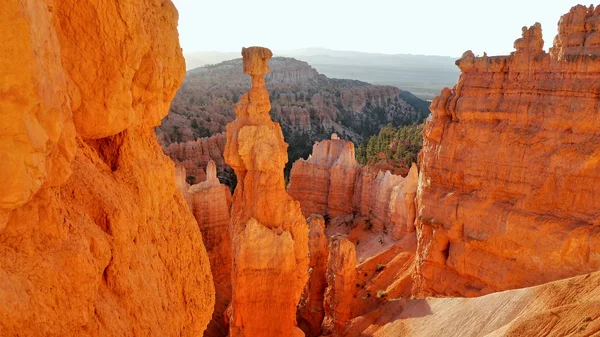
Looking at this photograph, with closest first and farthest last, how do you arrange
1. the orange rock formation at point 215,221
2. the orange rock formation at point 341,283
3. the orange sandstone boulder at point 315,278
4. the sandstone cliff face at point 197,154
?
1. the orange rock formation at point 341,283
2. the orange sandstone boulder at point 315,278
3. the orange rock formation at point 215,221
4. the sandstone cliff face at point 197,154

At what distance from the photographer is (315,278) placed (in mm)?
15609

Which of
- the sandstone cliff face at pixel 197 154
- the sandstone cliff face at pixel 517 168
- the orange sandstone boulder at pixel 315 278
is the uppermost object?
the sandstone cliff face at pixel 517 168

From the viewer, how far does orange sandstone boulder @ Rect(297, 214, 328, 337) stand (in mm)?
15266

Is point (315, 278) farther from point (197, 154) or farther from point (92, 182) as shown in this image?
point (197, 154)

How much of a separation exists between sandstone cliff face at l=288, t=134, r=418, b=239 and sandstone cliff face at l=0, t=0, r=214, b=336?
52.6 ft

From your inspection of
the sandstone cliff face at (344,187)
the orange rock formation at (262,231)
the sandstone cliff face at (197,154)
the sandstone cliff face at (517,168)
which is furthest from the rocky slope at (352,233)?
the sandstone cliff face at (197,154)

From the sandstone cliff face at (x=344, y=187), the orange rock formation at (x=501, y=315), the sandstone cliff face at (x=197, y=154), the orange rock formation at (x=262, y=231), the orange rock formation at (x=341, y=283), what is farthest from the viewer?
the sandstone cliff face at (x=197, y=154)

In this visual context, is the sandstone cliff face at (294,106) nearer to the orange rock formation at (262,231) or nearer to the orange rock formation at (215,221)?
the orange rock formation at (215,221)

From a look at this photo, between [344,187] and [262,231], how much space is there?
12661mm

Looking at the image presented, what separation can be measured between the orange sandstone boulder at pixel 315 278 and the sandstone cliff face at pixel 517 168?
3.89 m

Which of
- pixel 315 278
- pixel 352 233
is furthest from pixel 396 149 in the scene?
pixel 315 278

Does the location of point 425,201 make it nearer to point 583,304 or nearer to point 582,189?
point 582,189

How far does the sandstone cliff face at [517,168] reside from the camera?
10.1 m

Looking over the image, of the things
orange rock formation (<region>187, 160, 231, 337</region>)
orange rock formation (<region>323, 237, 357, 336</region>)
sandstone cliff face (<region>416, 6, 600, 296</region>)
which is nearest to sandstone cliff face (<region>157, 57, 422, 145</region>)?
orange rock formation (<region>187, 160, 231, 337</region>)
